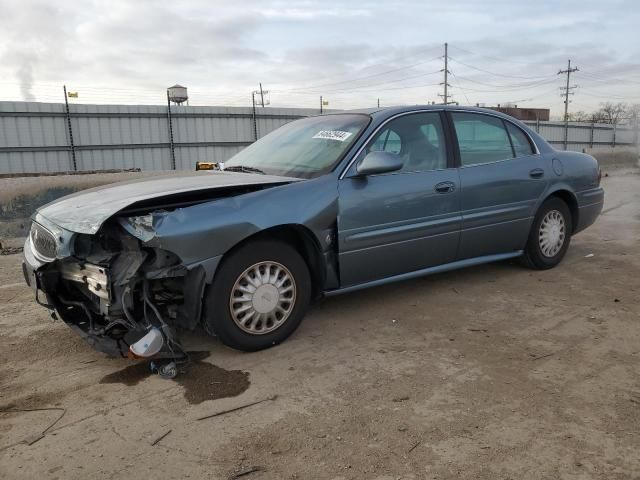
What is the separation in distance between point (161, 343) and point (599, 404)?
2.46 meters

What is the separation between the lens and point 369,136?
4.09 m

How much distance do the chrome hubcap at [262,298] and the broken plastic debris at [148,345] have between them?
1.54 ft

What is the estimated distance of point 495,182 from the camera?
15.7ft

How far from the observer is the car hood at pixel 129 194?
3172mm

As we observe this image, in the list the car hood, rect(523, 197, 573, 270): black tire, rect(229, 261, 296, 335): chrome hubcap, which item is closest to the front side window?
the car hood

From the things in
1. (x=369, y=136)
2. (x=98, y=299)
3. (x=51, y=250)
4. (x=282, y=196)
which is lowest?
(x=98, y=299)

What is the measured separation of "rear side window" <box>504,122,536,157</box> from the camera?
203 inches

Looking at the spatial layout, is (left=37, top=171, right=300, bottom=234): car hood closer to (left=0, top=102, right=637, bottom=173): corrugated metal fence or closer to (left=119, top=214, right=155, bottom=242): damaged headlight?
(left=119, top=214, right=155, bottom=242): damaged headlight

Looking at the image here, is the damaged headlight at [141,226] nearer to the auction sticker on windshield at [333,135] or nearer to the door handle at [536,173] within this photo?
the auction sticker on windshield at [333,135]

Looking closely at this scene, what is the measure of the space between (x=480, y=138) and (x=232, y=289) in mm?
2783

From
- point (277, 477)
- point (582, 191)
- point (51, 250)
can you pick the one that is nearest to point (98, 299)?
point (51, 250)

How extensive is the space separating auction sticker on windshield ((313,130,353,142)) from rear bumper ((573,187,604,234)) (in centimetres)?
296

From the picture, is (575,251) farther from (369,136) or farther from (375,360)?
(375,360)

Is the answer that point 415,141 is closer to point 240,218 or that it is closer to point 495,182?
point 495,182
